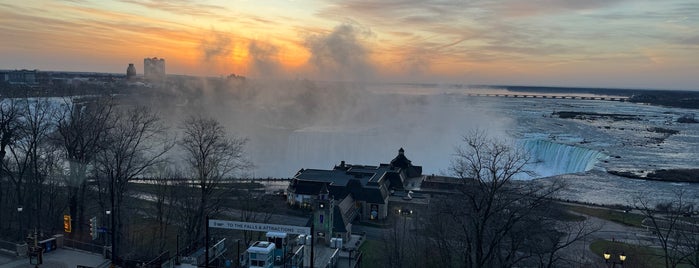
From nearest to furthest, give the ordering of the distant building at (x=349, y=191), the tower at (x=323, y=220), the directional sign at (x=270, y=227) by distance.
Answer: the directional sign at (x=270, y=227) < the tower at (x=323, y=220) < the distant building at (x=349, y=191)

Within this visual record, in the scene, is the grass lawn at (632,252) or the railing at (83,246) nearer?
the railing at (83,246)

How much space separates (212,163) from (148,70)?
142809 millimetres

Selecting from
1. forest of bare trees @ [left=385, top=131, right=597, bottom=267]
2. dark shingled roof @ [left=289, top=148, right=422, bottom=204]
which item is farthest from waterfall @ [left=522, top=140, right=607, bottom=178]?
forest of bare trees @ [left=385, top=131, right=597, bottom=267]

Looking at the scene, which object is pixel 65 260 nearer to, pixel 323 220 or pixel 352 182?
pixel 323 220

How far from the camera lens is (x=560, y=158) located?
69500mm

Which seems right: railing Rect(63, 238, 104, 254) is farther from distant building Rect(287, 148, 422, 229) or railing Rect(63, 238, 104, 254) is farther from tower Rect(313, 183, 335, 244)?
distant building Rect(287, 148, 422, 229)

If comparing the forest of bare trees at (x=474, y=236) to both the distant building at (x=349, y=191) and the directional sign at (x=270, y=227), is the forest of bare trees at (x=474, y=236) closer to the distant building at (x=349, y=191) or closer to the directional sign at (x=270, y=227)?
the distant building at (x=349, y=191)

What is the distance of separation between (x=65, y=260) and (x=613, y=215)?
4072 cm

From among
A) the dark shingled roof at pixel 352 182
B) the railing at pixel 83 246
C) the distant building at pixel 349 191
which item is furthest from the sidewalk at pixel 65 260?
the dark shingled roof at pixel 352 182

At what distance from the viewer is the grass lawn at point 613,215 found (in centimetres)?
3766

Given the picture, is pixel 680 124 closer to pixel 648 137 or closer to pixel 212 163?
pixel 648 137

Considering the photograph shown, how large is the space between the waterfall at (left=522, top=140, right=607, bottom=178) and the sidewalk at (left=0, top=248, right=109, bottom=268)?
53.5m

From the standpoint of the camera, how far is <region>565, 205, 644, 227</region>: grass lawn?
124ft

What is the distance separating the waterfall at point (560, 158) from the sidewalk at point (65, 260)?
5347cm
